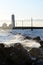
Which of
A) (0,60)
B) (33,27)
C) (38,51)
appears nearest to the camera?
(0,60)

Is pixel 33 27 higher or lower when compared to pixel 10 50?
lower

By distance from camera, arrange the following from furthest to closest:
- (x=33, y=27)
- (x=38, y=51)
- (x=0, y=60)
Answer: (x=33, y=27) < (x=38, y=51) < (x=0, y=60)

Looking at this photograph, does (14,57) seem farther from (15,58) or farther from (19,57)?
(19,57)

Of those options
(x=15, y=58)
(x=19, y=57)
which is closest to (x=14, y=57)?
(x=15, y=58)

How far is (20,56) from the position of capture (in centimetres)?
871

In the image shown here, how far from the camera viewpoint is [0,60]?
854cm

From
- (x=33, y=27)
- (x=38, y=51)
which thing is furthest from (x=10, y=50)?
(x=33, y=27)

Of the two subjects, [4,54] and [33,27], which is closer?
[4,54]

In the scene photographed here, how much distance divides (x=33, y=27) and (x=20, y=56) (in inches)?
2928

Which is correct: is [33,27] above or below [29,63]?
below

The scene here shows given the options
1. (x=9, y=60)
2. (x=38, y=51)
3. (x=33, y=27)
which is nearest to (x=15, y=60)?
(x=9, y=60)

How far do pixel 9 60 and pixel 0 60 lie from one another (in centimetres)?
32

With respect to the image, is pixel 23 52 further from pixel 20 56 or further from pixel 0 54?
pixel 0 54

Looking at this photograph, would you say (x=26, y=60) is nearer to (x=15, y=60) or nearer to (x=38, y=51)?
(x=15, y=60)
